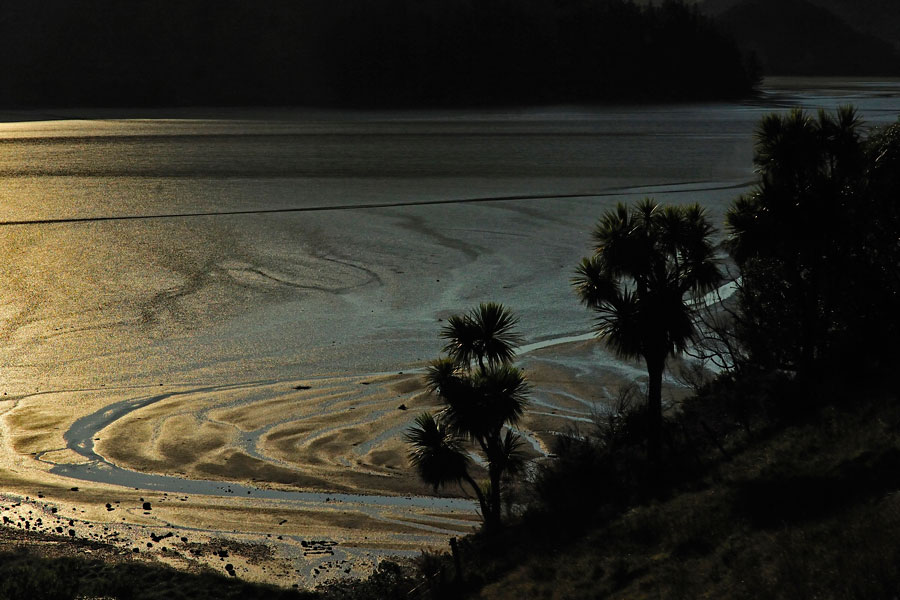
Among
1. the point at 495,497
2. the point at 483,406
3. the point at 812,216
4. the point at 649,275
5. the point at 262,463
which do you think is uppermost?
the point at 812,216

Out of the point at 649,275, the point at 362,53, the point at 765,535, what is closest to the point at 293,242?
the point at 649,275

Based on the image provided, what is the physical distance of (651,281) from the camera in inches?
764

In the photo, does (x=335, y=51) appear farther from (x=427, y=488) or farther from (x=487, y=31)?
(x=427, y=488)

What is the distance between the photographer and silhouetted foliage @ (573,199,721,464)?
18.7 meters

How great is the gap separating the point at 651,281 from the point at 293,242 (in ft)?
93.2

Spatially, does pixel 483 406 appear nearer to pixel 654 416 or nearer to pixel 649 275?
pixel 654 416

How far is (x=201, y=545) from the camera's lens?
57.9 feet

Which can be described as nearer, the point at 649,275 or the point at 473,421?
the point at 473,421

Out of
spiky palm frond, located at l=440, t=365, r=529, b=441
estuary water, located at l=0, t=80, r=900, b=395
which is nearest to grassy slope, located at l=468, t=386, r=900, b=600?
spiky palm frond, located at l=440, t=365, r=529, b=441

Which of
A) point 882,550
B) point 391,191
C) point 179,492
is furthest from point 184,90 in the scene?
point 882,550

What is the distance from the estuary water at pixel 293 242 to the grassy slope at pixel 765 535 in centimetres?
1281

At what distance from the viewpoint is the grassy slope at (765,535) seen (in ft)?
36.9

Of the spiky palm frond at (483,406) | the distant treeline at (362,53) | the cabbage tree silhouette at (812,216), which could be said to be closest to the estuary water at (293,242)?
the cabbage tree silhouette at (812,216)

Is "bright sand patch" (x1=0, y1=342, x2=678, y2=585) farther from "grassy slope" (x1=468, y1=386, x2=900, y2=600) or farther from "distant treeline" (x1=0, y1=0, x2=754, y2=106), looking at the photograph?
"distant treeline" (x1=0, y1=0, x2=754, y2=106)
